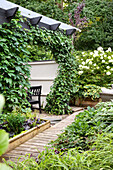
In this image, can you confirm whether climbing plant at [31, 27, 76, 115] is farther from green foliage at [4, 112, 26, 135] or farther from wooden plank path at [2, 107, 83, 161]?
green foliage at [4, 112, 26, 135]

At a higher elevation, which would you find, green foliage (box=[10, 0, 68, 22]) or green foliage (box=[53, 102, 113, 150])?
green foliage (box=[10, 0, 68, 22])

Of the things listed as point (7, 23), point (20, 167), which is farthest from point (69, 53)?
point (20, 167)

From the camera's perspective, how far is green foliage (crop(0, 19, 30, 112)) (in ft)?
13.1

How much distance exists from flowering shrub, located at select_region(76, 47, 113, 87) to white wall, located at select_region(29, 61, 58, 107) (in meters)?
1.11

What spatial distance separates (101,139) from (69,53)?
4628 millimetres

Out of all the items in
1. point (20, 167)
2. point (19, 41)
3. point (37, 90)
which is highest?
point (19, 41)

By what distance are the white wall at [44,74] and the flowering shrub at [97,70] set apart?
1113 millimetres

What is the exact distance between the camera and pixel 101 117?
9.87ft

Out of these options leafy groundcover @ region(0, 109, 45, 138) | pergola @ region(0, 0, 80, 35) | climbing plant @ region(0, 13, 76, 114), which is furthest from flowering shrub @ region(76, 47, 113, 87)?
leafy groundcover @ region(0, 109, 45, 138)

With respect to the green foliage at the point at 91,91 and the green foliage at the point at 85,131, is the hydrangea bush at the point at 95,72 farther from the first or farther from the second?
the green foliage at the point at 85,131

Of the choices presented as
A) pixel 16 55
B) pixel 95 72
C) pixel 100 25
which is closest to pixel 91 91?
pixel 95 72

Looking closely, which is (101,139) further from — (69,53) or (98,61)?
(98,61)

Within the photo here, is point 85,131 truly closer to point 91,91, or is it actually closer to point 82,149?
point 82,149

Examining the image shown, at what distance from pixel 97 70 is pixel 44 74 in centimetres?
225
